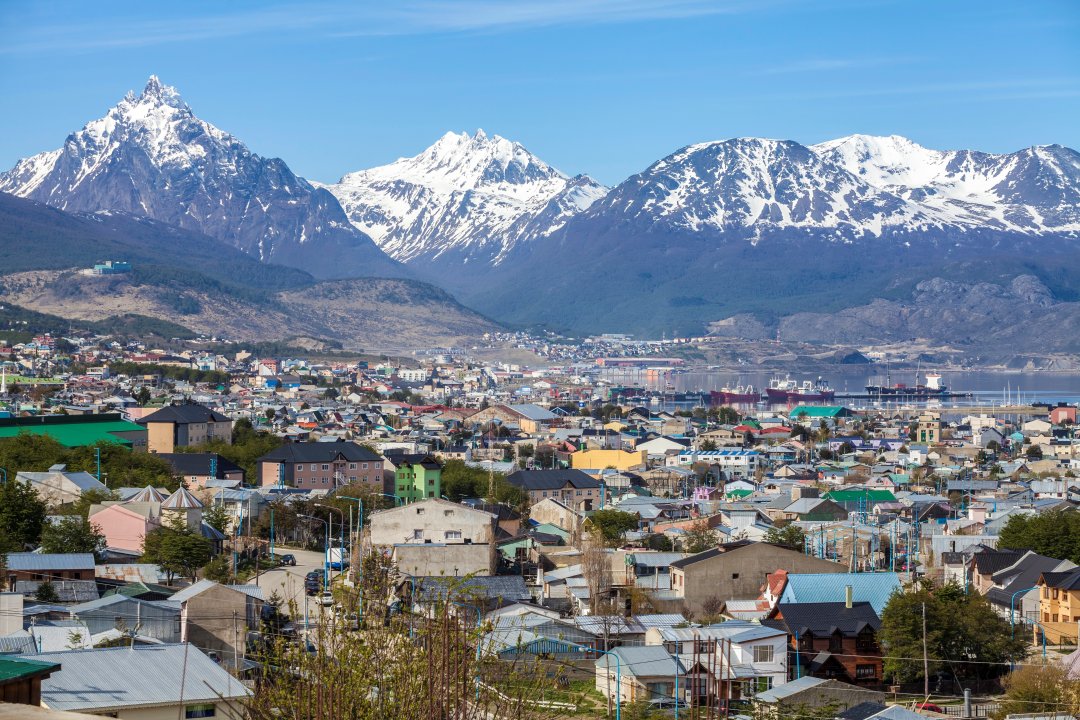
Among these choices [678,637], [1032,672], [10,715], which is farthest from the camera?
[678,637]

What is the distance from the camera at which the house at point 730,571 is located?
82.2 feet

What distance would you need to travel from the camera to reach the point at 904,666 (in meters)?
19.9

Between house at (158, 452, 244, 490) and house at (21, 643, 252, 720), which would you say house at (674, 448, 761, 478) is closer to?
house at (158, 452, 244, 490)

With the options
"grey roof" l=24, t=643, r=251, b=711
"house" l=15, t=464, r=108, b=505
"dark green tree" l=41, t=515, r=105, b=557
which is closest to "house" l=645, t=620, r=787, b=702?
"grey roof" l=24, t=643, r=251, b=711

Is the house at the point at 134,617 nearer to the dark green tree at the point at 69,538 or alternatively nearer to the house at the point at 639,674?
the house at the point at 639,674

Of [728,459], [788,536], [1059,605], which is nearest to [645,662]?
[1059,605]

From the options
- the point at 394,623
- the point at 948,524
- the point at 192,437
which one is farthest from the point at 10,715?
the point at 192,437

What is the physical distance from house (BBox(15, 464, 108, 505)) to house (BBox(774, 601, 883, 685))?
15.0 metres

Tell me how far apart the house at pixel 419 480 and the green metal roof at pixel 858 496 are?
970cm

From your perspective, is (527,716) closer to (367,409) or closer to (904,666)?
(904,666)

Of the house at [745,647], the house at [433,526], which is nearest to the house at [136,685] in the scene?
the house at [745,647]

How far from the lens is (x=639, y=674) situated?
694 inches

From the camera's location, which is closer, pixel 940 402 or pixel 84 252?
pixel 940 402

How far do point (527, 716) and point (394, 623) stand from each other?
96cm
